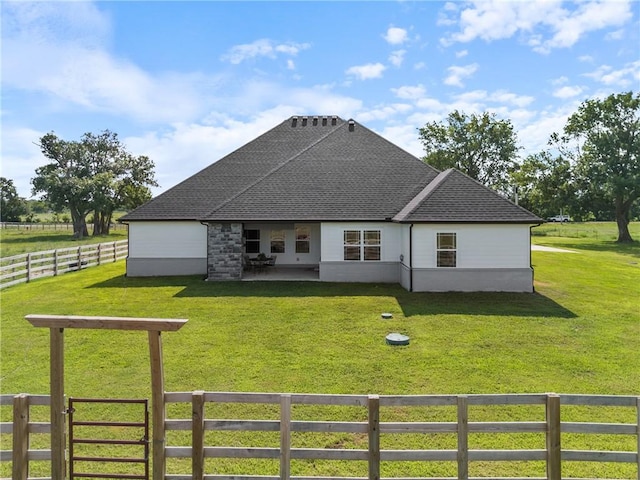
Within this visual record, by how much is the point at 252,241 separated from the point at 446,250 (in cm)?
1082

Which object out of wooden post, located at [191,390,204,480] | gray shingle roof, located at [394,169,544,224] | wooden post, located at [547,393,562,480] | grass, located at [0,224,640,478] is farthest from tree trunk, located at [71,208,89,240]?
wooden post, located at [547,393,562,480]

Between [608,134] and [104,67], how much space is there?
4532 centimetres

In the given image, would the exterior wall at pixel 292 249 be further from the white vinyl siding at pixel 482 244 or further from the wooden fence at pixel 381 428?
the wooden fence at pixel 381 428

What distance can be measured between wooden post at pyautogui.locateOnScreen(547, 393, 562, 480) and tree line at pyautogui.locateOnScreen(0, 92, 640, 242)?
3283 cm

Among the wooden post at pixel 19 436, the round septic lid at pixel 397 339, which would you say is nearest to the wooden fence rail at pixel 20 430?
the wooden post at pixel 19 436

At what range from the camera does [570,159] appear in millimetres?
44219

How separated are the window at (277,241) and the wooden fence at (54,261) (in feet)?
35.6

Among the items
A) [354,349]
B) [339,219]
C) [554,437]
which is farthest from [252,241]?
[554,437]

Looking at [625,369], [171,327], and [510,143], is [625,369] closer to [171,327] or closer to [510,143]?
[171,327]

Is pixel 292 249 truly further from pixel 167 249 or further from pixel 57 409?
pixel 57 409

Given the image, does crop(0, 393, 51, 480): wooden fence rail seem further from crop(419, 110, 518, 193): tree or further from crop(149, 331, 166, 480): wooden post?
crop(419, 110, 518, 193): tree

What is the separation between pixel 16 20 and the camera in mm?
9969

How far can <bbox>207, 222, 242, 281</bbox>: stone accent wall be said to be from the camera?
18281 mm

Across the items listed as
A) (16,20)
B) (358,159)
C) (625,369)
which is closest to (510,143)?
(358,159)
